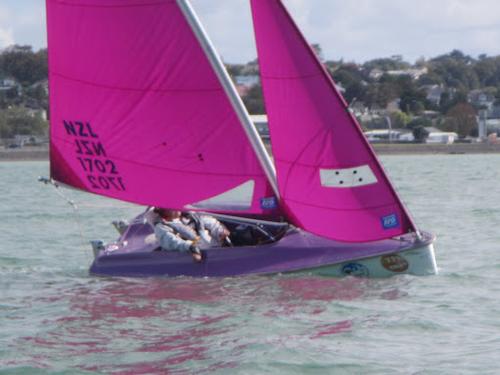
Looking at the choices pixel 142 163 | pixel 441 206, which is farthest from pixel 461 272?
pixel 441 206

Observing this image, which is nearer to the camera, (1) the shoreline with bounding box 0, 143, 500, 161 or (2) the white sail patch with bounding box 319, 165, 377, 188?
(2) the white sail patch with bounding box 319, 165, 377, 188

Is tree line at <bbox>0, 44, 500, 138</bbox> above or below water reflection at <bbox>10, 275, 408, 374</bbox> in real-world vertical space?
above

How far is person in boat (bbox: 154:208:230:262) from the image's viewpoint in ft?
42.7

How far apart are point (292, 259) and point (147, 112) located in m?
2.02

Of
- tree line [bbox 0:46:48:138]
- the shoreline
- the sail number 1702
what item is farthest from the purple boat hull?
tree line [bbox 0:46:48:138]

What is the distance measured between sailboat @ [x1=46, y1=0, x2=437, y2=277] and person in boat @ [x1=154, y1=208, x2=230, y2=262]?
124mm

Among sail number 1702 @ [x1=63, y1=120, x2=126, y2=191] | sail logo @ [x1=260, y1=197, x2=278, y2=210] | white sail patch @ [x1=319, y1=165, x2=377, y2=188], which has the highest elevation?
sail number 1702 @ [x1=63, y1=120, x2=126, y2=191]

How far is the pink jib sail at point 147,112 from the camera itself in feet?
43.5

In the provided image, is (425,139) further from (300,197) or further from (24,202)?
(300,197)

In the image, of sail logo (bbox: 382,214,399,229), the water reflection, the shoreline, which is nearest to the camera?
the water reflection

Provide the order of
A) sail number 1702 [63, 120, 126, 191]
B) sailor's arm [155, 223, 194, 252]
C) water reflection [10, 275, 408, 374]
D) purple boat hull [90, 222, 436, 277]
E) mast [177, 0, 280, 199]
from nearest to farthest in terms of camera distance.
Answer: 1. water reflection [10, 275, 408, 374]
2. purple boat hull [90, 222, 436, 277]
3. sailor's arm [155, 223, 194, 252]
4. mast [177, 0, 280, 199]
5. sail number 1702 [63, 120, 126, 191]

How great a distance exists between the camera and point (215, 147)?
43.6 feet

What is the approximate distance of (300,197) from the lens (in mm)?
12812

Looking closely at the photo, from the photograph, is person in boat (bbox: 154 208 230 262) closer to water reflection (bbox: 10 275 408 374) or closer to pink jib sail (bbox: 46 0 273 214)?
pink jib sail (bbox: 46 0 273 214)
